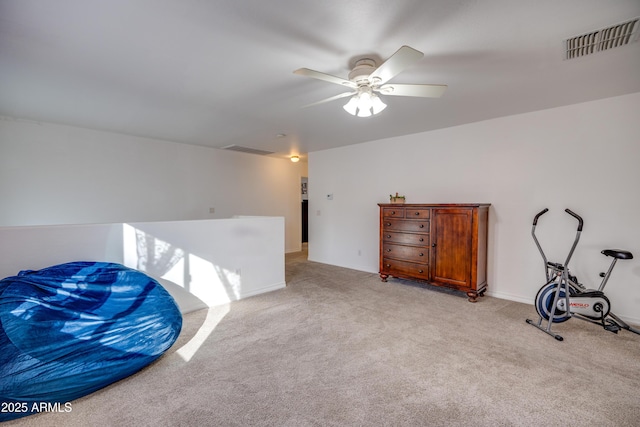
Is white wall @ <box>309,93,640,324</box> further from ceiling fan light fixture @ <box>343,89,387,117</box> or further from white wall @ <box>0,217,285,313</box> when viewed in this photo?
ceiling fan light fixture @ <box>343,89,387,117</box>

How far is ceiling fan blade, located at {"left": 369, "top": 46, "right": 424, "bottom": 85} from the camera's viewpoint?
1.71 m

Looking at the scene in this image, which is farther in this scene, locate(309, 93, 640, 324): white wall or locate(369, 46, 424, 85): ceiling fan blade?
locate(309, 93, 640, 324): white wall

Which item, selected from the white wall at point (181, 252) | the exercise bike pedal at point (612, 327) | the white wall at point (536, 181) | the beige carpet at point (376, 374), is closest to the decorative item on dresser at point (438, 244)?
the white wall at point (536, 181)

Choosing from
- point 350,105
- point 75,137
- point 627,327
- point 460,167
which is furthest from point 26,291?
point 627,327

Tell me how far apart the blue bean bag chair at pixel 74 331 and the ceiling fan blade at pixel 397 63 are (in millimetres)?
2615

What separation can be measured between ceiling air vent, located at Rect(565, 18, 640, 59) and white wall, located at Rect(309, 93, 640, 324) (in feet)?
5.14

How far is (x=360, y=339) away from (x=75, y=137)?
16.6ft

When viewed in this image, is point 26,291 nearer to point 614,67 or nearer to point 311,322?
point 311,322

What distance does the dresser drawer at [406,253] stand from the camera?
4242 millimetres

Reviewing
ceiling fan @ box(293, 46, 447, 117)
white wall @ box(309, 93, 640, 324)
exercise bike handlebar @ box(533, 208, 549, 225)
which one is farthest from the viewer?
exercise bike handlebar @ box(533, 208, 549, 225)

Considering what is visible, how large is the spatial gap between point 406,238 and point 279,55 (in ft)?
10.5

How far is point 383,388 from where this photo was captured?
6.71 ft

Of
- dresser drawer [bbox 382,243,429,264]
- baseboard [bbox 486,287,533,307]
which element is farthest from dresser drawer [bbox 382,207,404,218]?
baseboard [bbox 486,287,533,307]

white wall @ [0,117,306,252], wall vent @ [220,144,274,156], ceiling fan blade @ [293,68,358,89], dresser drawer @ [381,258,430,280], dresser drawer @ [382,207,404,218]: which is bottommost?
dresser drawer @ [381,258,430,280]
